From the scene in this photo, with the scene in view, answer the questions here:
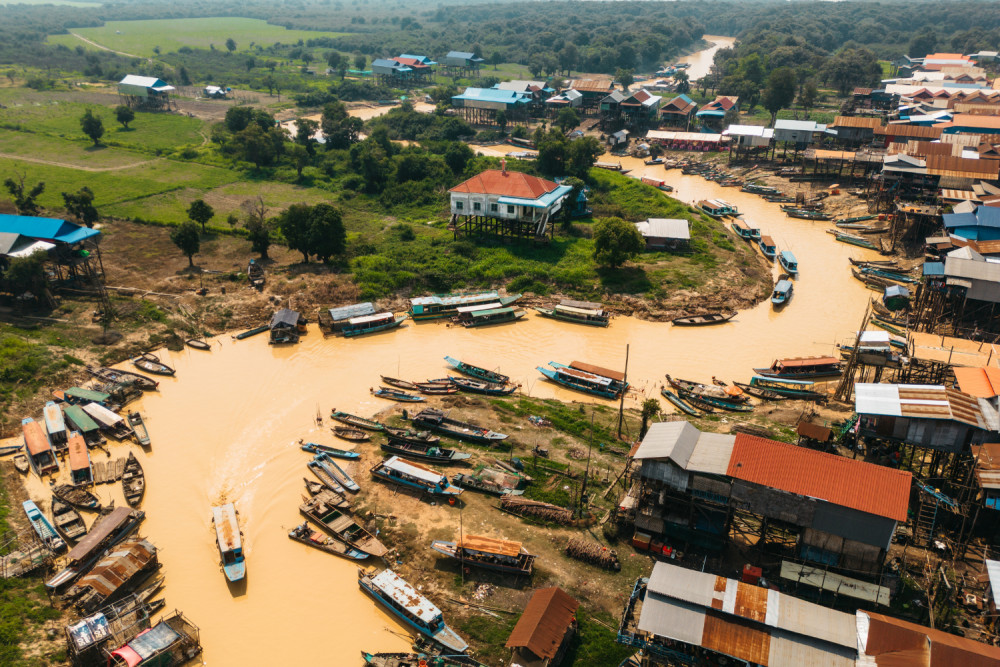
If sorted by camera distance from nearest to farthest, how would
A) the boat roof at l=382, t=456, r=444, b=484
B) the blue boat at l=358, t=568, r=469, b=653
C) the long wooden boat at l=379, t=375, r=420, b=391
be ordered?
the blue boat at l=358, t=568, r=469, b=653 → the boat roof at l=382, t=456, r=444, b=484 → the long wooden boat at l=379, t=375, r=420, b=391

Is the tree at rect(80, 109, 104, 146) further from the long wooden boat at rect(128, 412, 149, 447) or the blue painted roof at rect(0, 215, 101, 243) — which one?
the long wooden boat at rect(128, 412, 149, 447)

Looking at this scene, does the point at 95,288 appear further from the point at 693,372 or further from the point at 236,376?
the point at 693,372

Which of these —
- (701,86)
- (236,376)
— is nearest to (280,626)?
(236,376)

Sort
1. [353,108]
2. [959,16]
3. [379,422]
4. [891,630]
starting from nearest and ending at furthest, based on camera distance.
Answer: [891,630], [379,422], [353,108], [959,16]

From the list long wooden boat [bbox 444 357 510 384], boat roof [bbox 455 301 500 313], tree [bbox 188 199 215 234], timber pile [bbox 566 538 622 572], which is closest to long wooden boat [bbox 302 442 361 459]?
long wooden boat [bbox 444 357 510 384]

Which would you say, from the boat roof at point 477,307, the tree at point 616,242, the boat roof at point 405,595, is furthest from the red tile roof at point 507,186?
the boat roof at point 405,595
